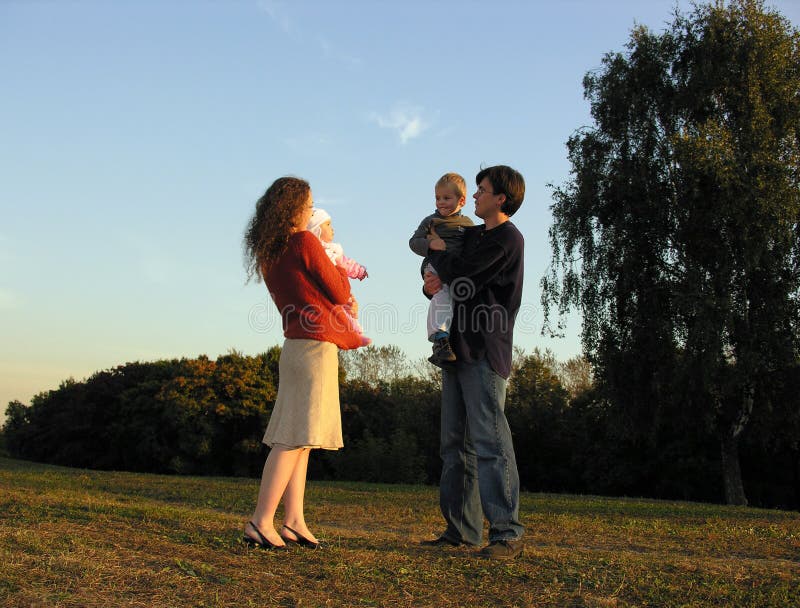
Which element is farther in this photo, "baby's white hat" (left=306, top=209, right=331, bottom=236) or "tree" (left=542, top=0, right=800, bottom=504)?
"tree" (left=542, top=0, right=800, bottom=504)

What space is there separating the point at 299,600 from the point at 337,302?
201cm

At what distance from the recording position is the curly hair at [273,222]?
197 inches

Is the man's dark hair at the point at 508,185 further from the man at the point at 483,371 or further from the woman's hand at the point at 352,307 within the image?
the woman's hand at the point at 352,307

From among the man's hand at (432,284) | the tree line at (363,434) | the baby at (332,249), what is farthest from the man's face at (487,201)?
the tree line at (363,434)

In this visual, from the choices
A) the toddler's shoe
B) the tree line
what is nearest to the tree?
the tree line

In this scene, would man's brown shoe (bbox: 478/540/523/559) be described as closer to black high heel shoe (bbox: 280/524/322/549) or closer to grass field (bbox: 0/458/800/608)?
grass field (bbox: 0/458/800/608)

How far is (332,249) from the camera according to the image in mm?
5141

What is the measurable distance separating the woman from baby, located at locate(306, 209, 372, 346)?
66mm

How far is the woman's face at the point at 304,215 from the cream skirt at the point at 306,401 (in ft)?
2.68

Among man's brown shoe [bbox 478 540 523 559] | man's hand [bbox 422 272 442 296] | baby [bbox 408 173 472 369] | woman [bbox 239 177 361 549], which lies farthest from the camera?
man's hand [bbox 422 272 442 296]

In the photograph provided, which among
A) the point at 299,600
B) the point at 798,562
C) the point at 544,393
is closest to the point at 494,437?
the point at 299,600

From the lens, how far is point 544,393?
37531mm

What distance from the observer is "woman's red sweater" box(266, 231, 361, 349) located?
489cm

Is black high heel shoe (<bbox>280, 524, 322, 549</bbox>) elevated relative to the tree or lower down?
lower down
